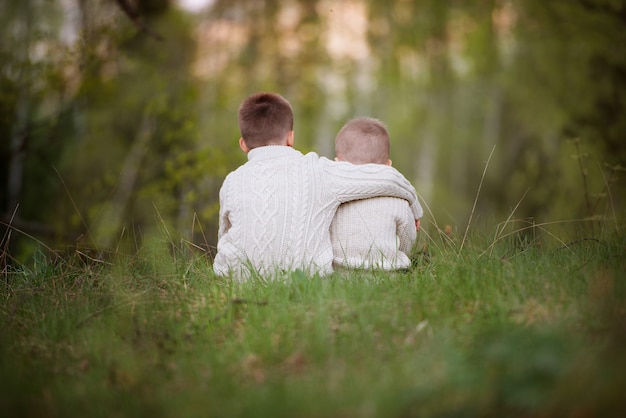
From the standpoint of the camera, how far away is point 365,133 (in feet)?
13.0

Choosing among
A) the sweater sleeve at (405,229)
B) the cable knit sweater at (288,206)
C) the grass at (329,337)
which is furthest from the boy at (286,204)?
the grass at (329,337)

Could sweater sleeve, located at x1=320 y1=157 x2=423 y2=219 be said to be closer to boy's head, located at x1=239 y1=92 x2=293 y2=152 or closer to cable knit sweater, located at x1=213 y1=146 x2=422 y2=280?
cable knit sweater, located at x1=213 y1=146 x2=422 y2=280

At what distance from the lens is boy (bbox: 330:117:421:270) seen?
3.75m

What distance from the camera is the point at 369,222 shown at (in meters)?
3.80

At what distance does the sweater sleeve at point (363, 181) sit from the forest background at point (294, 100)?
446 mm

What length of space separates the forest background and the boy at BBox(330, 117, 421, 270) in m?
0.32

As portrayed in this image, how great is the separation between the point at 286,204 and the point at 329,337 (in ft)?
3.97

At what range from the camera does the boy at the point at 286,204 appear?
145 inches

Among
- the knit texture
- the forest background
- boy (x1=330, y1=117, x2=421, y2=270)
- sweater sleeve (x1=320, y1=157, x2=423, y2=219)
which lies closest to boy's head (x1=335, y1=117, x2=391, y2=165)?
boy (x1=330, y1=117, x2=421, y2=270)

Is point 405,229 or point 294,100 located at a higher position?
point 294,100

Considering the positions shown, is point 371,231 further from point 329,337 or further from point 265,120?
point 329,337

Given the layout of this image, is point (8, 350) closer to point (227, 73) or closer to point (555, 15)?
point (555, 15)

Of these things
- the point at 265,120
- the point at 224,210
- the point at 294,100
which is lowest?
the point at 224,210

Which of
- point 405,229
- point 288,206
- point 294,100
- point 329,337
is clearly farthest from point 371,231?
point 294,100
